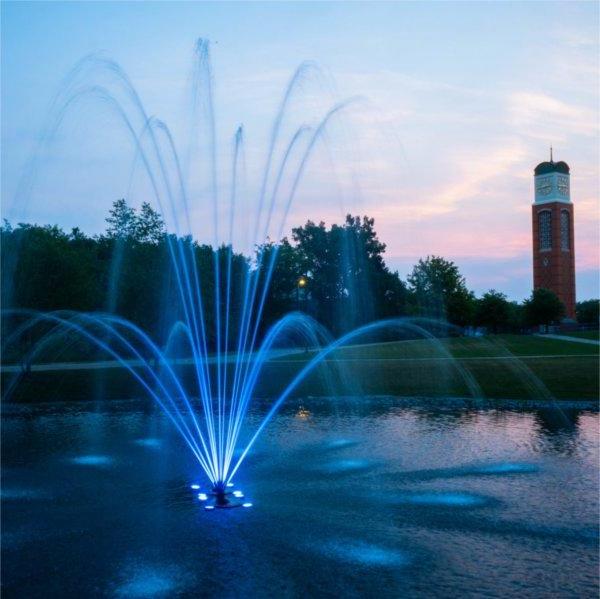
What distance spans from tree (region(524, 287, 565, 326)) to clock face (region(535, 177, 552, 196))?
2395 cm

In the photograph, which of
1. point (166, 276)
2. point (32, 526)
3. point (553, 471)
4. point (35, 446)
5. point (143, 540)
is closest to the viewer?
point (143, 540)

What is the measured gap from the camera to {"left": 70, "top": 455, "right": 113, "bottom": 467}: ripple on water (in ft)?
46.2

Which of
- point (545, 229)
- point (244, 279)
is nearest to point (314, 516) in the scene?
point (244, 279)

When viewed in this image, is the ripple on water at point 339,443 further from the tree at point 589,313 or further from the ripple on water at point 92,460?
the tree at point 589,313

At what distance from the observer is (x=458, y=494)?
39.2 ft

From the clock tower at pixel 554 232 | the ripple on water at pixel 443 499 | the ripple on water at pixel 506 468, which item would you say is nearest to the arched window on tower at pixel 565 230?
the clock tower at pixel 554 232

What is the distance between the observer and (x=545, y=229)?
95312 millimetres

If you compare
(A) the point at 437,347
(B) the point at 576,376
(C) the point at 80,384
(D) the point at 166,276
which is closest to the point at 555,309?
(A) the point at 437,347

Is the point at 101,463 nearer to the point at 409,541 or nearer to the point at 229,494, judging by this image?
the point at 229,494

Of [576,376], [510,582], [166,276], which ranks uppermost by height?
[166,276]

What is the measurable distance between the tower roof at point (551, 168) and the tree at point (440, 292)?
23.8 metres

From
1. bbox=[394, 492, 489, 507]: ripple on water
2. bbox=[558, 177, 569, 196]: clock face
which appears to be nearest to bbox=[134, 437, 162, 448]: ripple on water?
bbox=[394, 492, 489, 507]: ripple on water

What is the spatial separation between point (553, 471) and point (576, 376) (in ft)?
53.9

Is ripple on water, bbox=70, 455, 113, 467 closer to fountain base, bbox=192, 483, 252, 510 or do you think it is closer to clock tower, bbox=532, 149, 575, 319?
fountain base, bbox=192, 483, 252, 510
